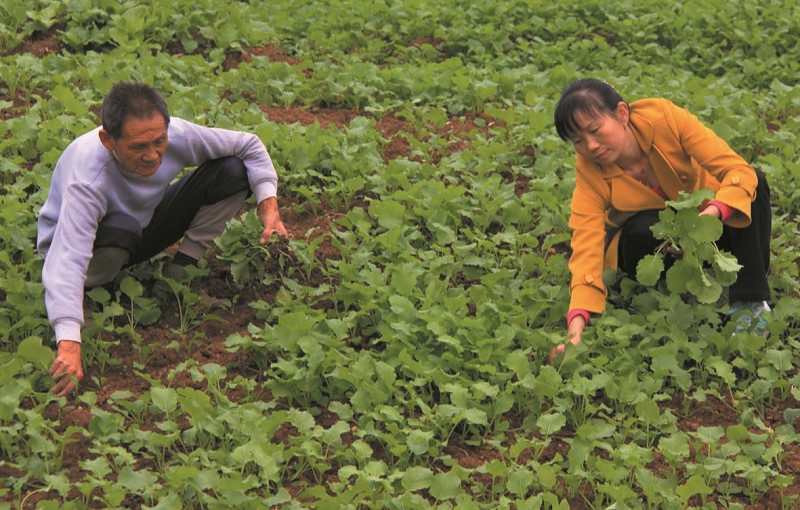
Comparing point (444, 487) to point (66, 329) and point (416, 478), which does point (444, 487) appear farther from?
point (66, 329)

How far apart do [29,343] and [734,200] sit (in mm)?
Result: 2747

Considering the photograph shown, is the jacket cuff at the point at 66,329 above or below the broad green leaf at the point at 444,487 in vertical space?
above

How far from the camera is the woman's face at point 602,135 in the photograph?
4.24 metres

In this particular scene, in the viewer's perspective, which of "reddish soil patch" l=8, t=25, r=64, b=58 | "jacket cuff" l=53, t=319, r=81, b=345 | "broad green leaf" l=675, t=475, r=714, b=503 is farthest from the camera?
"reddish soil patch" l=8, t=25, r=64, b=58

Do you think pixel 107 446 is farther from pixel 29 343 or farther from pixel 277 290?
pixel 277 290

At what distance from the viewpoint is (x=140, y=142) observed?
4.06 metres

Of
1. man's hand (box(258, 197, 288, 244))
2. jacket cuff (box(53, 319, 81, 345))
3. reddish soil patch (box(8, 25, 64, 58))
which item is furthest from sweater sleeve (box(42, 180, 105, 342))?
reddish soil patch (box(8, 25, 64, 58))

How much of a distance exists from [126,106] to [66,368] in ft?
3.26

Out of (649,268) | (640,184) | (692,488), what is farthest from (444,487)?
(640,184)

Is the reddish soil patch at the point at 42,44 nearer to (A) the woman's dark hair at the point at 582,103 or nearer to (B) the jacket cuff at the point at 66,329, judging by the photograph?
(B) the jacket cuff at the point at 66,329

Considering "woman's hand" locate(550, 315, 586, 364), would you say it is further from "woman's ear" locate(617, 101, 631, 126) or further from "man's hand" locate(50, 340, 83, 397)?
"man's hand" locate(50, 340, 83, 397)

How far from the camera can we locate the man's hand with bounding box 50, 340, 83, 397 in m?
3.86

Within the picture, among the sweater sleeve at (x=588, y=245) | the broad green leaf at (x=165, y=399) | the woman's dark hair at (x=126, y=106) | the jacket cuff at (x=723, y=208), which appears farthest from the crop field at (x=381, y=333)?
the woman's dark hair at (x=126, y=106)

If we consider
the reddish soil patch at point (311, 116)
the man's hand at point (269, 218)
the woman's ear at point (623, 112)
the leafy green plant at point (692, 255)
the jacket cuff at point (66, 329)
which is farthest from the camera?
the reddish soil patch at point (311, 116)
